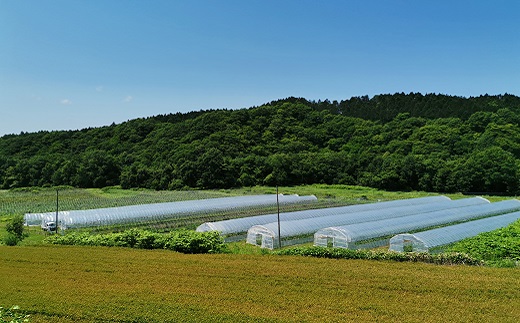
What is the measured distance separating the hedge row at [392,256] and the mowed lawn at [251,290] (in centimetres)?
93

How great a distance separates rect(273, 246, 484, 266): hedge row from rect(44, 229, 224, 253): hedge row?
347 cm

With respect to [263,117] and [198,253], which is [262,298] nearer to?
[198,253]

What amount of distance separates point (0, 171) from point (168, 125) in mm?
31098

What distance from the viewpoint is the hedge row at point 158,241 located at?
20281 millimetres

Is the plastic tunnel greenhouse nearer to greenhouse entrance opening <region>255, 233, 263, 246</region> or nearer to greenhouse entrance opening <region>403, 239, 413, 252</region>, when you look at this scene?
greenhouse entrance opening <region>255, 233, 263, 246</region>

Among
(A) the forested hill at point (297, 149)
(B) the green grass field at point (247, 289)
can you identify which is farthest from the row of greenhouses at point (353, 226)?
(A) the forested hill at point (297, 149)

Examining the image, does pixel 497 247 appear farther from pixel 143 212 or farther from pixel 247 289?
pixel 143 212

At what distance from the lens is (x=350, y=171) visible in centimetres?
6397

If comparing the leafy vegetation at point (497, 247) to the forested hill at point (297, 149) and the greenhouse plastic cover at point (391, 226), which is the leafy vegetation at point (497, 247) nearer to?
the greenhouse plastic cover at point (391, 226)

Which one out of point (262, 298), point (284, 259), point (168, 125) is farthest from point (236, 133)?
point (262, 298)

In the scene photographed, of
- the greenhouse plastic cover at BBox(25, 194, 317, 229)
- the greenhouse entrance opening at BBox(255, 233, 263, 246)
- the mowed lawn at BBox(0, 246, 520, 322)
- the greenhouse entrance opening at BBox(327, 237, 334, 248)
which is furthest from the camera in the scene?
the greenhouse plastic cover at BBox(25, 194, 317, 229)

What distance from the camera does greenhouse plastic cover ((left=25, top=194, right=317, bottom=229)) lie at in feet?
103

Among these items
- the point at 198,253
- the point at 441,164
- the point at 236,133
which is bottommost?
the point at 198,253

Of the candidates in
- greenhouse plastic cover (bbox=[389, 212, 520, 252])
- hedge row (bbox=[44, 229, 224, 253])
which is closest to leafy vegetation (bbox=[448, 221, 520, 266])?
greenhouse plastic cover (bbox=[389, 212, 520, 252])
